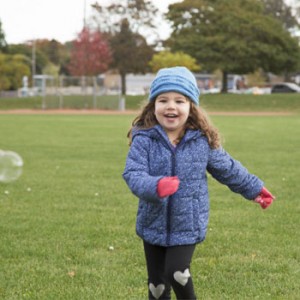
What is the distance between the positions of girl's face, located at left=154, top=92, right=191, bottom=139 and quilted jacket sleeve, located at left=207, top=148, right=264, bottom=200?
292 millimetres

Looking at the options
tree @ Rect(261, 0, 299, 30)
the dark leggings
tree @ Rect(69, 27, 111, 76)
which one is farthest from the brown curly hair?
tree @ Rect(261, 0, 299, 30)

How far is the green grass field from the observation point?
488 centimetres

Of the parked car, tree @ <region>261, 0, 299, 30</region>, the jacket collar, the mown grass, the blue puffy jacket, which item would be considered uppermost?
tree @ <region>261, 0, 299, 30</region>

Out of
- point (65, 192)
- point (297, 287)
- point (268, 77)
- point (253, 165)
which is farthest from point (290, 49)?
point (297, 287)

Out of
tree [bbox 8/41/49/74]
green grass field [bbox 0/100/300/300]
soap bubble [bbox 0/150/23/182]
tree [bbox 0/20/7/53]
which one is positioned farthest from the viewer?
tree [bbox 8/41/49/74]

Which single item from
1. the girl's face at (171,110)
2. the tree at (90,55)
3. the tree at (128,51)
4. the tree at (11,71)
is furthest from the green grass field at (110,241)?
the tree at (128,51)

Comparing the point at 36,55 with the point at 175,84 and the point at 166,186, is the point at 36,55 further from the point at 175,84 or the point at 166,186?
the point at 166,186

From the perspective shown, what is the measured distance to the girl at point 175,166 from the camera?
11.8 ft

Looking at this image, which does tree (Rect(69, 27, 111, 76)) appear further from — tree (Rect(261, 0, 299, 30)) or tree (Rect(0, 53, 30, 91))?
tree (Rect(261, 0, 299, 30))

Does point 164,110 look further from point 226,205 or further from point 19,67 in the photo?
point 19,67

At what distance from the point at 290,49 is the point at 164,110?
56926 millimetres

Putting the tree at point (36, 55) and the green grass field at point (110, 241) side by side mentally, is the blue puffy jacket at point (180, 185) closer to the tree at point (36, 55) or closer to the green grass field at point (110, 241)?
the green grass field at point (110, 241)

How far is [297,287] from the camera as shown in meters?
4.86

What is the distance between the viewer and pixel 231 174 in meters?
3.80
